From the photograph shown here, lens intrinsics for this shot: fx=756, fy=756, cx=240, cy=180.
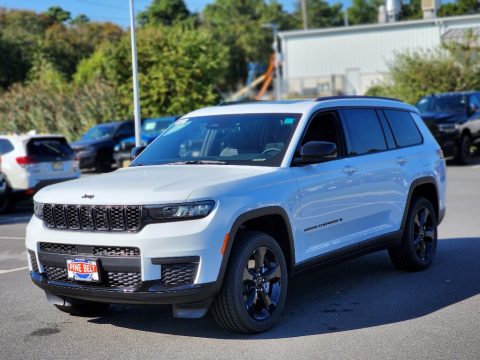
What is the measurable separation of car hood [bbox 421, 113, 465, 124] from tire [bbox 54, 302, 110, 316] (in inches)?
635

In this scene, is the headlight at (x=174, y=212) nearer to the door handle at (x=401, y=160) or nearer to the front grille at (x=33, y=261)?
the front grille at (x=33, y=261)

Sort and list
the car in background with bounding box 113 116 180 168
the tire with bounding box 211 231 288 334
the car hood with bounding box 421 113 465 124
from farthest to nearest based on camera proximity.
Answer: the car in background with bounding box 113 116 180 168
the car hood with bounding box 421 113 465 124
the tire with bounding box 211 231 288 334

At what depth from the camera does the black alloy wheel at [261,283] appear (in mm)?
5699

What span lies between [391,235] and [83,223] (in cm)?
333

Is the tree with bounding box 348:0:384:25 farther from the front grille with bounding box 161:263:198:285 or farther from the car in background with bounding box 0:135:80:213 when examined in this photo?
the front grille with bounding box 161:263:198:285

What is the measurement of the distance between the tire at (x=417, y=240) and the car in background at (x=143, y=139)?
1566cm

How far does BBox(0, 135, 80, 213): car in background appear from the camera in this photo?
15305 mm

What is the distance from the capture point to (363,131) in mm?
7359

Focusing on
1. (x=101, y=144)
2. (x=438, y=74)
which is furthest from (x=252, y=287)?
(x=438, y=74)

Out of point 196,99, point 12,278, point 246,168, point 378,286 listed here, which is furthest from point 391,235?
point 196,99

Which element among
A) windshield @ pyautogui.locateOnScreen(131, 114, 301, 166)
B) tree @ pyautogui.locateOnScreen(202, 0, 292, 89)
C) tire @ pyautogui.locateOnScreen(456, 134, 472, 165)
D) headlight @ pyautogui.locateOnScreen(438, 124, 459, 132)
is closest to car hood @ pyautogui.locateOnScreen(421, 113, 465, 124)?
headlight @ pyautogui.locateOnScreen(438, 124, 459, 132)

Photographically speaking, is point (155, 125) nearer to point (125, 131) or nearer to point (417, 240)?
point (125, 131)

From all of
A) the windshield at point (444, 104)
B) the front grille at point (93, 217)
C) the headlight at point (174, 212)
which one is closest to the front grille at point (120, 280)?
the front grille at point (93, 217)

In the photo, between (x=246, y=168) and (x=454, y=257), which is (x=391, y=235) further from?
(x=246, y=168)
